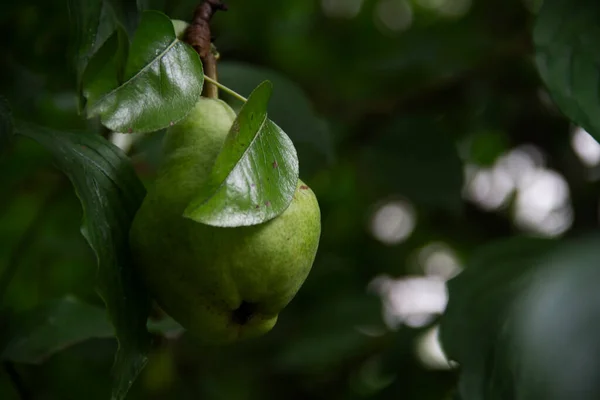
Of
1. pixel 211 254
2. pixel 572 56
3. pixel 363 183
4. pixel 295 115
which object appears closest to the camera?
pixel 211 254

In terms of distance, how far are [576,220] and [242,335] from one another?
45.6 inches

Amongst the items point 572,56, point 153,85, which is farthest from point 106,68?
point 572,56

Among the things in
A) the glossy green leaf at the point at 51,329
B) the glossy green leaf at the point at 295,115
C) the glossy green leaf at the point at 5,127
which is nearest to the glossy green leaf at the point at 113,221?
the glossy green leaf at the point at 5,127

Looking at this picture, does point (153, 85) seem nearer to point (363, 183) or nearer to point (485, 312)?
point (485, 312)

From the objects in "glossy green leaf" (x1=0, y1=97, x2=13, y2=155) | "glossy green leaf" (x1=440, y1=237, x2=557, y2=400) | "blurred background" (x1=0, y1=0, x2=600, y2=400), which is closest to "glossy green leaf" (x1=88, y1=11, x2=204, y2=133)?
"glossy green leaf" (x1=0, y1=97, x2=13, y2=155)

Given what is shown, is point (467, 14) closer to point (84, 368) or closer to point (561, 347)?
point (84, 368)

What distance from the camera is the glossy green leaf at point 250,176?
0.57m

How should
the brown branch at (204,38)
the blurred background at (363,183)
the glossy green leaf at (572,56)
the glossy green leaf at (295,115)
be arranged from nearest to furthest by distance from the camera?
1. the brown branch at (204,38)
2. the glossy green leaf at (572,56)
3. the glossy green leaf at (295,115)
4. the blurred background at (363,183)

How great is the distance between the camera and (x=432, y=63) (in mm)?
1701

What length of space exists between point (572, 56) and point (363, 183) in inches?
37.9

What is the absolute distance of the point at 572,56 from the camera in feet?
2.84

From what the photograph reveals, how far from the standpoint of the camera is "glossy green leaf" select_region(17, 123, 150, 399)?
62 cm

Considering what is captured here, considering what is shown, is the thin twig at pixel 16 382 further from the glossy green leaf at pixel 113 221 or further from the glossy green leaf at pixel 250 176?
the glossy green leaf at pixel 250 176

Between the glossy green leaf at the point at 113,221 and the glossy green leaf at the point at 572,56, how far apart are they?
46 cm
